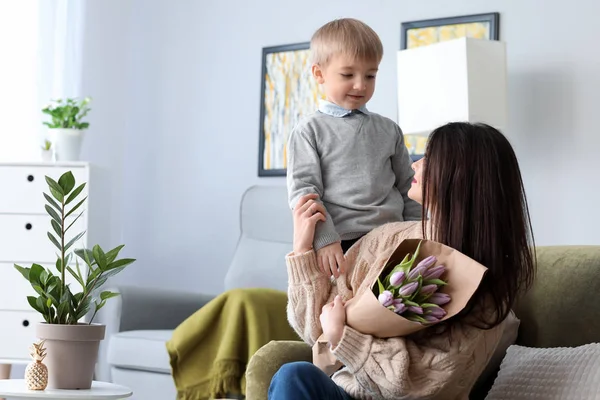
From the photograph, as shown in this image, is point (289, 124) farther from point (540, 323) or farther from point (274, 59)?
point (540, 323)

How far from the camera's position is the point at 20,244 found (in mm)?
3496

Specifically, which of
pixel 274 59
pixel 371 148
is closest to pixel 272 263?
pixel 274 59

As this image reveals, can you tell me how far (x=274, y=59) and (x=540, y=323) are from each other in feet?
7.91

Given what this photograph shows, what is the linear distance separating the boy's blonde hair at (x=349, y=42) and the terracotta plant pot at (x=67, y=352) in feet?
2.67

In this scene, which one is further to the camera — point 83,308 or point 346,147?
point 83,308

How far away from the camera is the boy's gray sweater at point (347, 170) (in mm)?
1817

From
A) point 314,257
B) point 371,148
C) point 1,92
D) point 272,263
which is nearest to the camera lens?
point 314,257

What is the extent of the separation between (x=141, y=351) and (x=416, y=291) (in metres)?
1.79

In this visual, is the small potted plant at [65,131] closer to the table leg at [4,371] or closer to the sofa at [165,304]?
the sofa at [165,304]

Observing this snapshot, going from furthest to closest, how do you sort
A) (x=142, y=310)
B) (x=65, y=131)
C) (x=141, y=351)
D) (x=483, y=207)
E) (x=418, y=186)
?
(x=65, y=131), (x=142, y=310), (x=141, y=351), (x=418, y=186), (x=483, y=207)

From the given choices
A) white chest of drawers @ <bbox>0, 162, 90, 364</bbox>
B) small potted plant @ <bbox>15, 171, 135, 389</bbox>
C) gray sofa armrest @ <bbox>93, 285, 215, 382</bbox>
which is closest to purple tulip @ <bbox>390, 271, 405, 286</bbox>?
small potted plant @ <bbox>15, 171, 135, 389</bbox>

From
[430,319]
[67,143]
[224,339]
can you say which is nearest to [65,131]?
[67,143]

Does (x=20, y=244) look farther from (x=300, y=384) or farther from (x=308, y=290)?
(x=300, y=384)

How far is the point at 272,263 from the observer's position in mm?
3504
